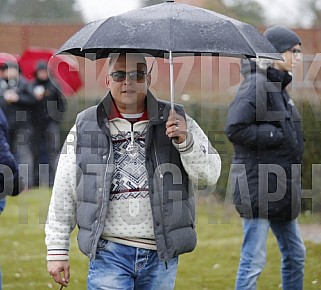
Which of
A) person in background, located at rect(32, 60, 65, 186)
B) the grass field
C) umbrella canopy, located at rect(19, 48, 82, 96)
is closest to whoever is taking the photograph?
the grass field

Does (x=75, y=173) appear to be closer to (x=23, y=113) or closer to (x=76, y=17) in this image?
(x=23, y=113)

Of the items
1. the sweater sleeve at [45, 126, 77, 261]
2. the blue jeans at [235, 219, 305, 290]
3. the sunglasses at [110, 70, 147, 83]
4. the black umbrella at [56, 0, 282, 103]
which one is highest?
the black umbrella at [56, 0, 282, 103]

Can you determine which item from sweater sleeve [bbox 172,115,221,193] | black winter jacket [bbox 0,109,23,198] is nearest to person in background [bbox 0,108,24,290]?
black winter jacket [bbox 0,109,23,198]

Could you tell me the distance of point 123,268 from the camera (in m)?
4.32

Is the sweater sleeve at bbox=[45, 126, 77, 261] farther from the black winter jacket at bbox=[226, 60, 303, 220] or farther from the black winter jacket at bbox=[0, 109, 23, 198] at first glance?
the black winter jacket at bbox=[226, 60, 303, 220]

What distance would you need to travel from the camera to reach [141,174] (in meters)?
4.36

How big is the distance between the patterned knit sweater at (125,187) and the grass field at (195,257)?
3077 mm

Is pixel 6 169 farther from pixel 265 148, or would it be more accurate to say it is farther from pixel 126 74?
pixel 265 148

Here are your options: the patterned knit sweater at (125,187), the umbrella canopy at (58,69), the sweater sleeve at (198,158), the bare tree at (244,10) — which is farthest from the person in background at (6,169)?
the umbrella canopy at (58,69)

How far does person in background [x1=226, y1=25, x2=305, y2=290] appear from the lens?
590cm

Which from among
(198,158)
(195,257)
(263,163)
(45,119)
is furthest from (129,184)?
(45,119)

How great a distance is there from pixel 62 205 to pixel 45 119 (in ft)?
33.4

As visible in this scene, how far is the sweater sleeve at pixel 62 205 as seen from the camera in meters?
4.41

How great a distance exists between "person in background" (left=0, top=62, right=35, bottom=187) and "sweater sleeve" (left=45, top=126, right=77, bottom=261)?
9.29m
